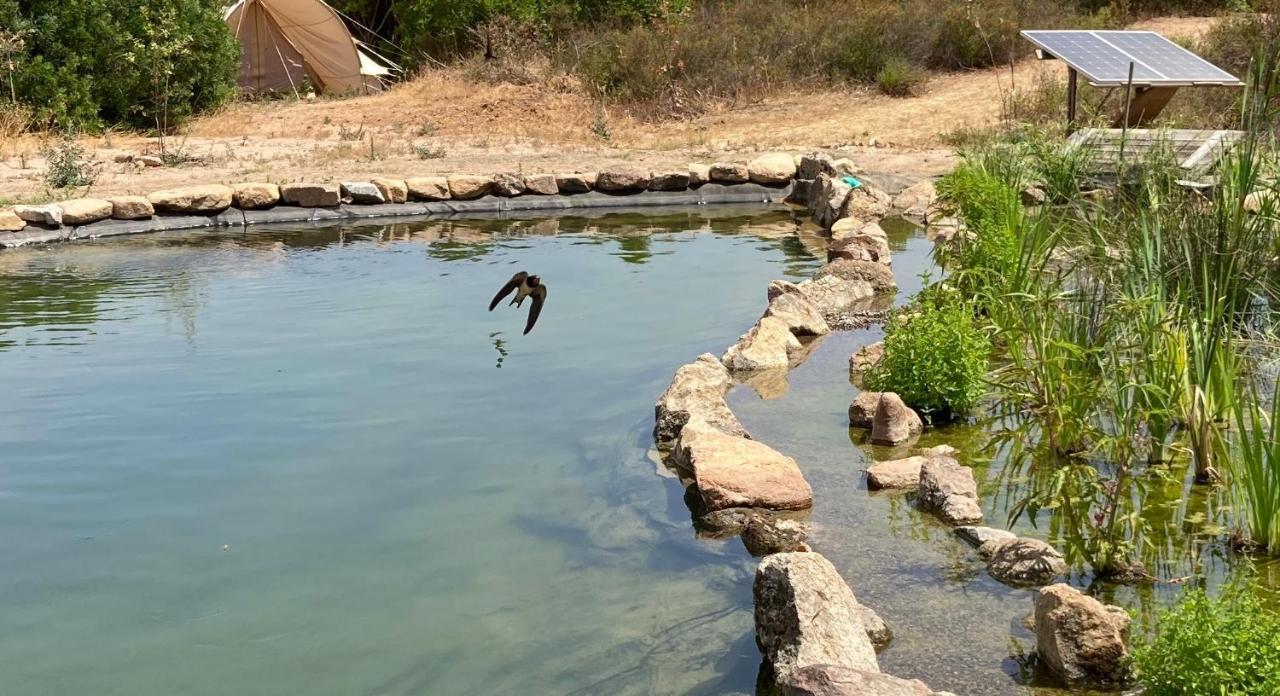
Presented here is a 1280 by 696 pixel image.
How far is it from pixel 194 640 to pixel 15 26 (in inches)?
574

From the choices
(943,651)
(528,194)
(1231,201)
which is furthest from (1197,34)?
(943,651)

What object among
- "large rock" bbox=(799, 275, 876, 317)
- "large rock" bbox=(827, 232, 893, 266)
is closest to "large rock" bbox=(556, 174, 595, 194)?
"large rock" bbox=(827, 232, 893, 266)

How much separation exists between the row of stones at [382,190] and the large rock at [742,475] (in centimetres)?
882

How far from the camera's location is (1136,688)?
366 centimetres

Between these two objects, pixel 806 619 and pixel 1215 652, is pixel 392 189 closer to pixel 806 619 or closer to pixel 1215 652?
pixel 806 619

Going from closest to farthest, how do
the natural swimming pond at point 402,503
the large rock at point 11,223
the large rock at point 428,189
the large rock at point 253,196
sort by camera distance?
the natural swimming pond at point 402,503, the large rock at point 11,223, the large rock at point 253,196, the large rock at point 428,189

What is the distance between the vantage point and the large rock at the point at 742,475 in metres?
5.22

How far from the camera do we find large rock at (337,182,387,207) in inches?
539

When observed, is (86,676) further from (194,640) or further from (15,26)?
(15,26)

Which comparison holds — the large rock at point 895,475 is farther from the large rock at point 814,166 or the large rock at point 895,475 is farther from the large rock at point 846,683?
the large rock at point 814,166

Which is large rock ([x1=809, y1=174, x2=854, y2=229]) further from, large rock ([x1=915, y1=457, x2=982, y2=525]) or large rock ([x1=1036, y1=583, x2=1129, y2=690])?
large rock ([x1=1036, y1=583, x2=1129, y2=690])

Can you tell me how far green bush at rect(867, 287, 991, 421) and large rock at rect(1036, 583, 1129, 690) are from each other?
2.43 meters

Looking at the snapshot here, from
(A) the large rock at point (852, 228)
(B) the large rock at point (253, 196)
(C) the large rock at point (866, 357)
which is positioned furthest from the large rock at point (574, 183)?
(C) the large rock at point (866, 357)

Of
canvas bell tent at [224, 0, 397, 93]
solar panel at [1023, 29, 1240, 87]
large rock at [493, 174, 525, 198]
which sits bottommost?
large rock at [493, 174, 525, 198]
